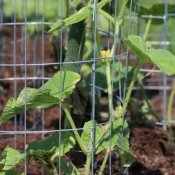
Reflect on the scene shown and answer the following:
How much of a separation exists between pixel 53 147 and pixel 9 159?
157mm

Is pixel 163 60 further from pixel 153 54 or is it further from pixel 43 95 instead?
pixel 43 95

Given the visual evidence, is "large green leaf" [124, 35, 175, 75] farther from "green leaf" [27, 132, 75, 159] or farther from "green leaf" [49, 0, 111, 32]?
"green leaf" [27, 132, 75, 159]

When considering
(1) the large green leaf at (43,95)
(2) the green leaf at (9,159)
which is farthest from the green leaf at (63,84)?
(2) the green leaf at (9,159)

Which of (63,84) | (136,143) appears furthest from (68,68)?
(136,143)

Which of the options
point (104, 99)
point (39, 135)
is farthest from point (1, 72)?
point (39, 135)

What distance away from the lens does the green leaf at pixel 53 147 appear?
2.20 meters

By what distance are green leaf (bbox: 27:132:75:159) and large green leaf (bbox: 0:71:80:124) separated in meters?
0.15

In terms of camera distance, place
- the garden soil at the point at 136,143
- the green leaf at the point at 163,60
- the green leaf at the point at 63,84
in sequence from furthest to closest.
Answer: the garden soil at the point at 136,143
the green leaf at the point at 63,84
the green leaf at the point at 163,60

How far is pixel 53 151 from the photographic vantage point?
2.21 metres

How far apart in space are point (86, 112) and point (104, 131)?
3.01ft

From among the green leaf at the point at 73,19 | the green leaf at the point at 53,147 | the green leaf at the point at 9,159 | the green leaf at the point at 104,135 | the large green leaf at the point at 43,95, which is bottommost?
the green leaf at the point at 9,159

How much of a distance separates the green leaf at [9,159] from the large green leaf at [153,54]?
1.63ft

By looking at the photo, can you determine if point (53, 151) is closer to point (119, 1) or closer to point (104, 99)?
point (119, 1)

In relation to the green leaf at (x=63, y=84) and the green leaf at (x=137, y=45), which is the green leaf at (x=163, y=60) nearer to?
the green leaf at (x=137, y=45)
